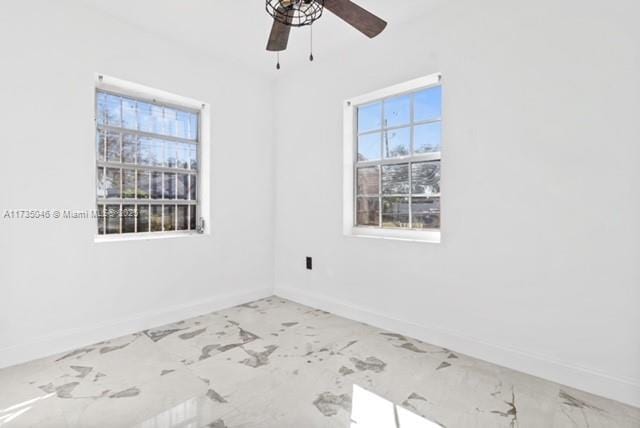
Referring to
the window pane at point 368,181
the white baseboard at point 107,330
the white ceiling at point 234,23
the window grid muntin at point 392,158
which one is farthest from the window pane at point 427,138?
the white baseboard at point 107,330

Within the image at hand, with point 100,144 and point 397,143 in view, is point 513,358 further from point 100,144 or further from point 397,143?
point 100,144

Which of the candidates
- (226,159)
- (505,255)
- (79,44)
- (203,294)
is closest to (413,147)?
(505,255)

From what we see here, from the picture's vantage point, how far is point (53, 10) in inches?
95.2

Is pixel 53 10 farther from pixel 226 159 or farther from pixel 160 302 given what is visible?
pixel 160 302

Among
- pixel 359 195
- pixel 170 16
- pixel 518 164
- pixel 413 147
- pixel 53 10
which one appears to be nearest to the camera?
pixel 518 164

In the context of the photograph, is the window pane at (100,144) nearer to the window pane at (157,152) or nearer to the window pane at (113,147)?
the window pane at (113,147)

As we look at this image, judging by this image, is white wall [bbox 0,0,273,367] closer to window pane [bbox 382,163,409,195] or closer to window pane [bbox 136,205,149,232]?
window pane [bbox 136,205,149,232]

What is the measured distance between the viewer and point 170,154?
3.32 meters

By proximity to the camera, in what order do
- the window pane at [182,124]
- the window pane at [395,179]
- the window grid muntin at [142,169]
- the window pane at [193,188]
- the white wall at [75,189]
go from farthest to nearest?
the window pane at [193,188] < the window pane at [182,124] < the window pane at [395,179] < the window grid muntin at [142,169] < the white wall at [75,189]

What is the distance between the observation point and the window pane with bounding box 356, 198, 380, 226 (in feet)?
10.5

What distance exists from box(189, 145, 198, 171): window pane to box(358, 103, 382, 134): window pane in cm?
169

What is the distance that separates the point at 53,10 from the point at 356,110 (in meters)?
2.49

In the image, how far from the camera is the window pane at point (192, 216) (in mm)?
3467

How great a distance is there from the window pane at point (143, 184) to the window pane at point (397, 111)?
2.29m
